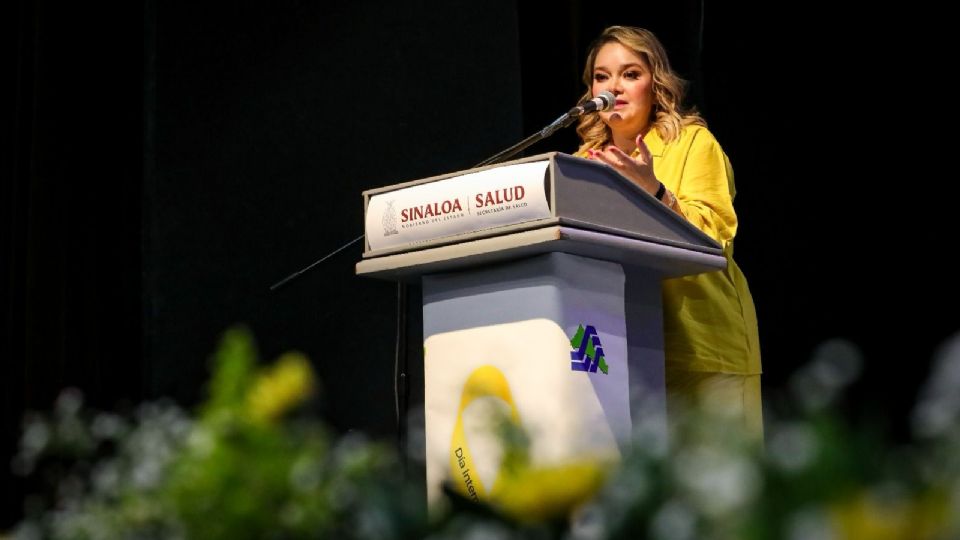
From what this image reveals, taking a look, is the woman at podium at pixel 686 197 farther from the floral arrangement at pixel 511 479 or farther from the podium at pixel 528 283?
the floral arrangement at pixel 511 479

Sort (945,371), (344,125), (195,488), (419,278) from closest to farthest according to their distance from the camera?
(945,371) < (195,488) < (419,278) < (344,125)

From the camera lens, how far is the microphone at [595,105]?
7.30 feet

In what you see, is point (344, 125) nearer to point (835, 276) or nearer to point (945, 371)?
point (835, 276)

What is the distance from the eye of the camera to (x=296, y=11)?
384cm

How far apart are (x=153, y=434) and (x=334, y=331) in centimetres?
321

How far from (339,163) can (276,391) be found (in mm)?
3324

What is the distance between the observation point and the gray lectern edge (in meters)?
1.86

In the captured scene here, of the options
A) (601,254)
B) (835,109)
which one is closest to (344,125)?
(835,109)

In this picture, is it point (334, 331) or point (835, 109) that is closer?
point (835, 109)

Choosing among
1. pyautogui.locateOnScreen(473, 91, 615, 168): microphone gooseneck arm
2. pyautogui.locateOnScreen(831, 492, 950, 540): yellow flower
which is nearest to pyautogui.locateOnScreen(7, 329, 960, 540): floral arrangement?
pyautogui.locateOnScreen(831, 492, 950, 540): yellow flower

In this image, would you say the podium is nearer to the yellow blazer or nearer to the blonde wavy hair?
the yellow blazer

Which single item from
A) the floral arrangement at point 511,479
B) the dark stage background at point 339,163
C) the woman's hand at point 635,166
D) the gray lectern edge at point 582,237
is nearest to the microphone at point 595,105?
the woman's hand at point 635,166

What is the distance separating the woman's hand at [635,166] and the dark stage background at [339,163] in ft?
4.06

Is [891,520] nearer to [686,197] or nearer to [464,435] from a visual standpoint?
[464,435]
